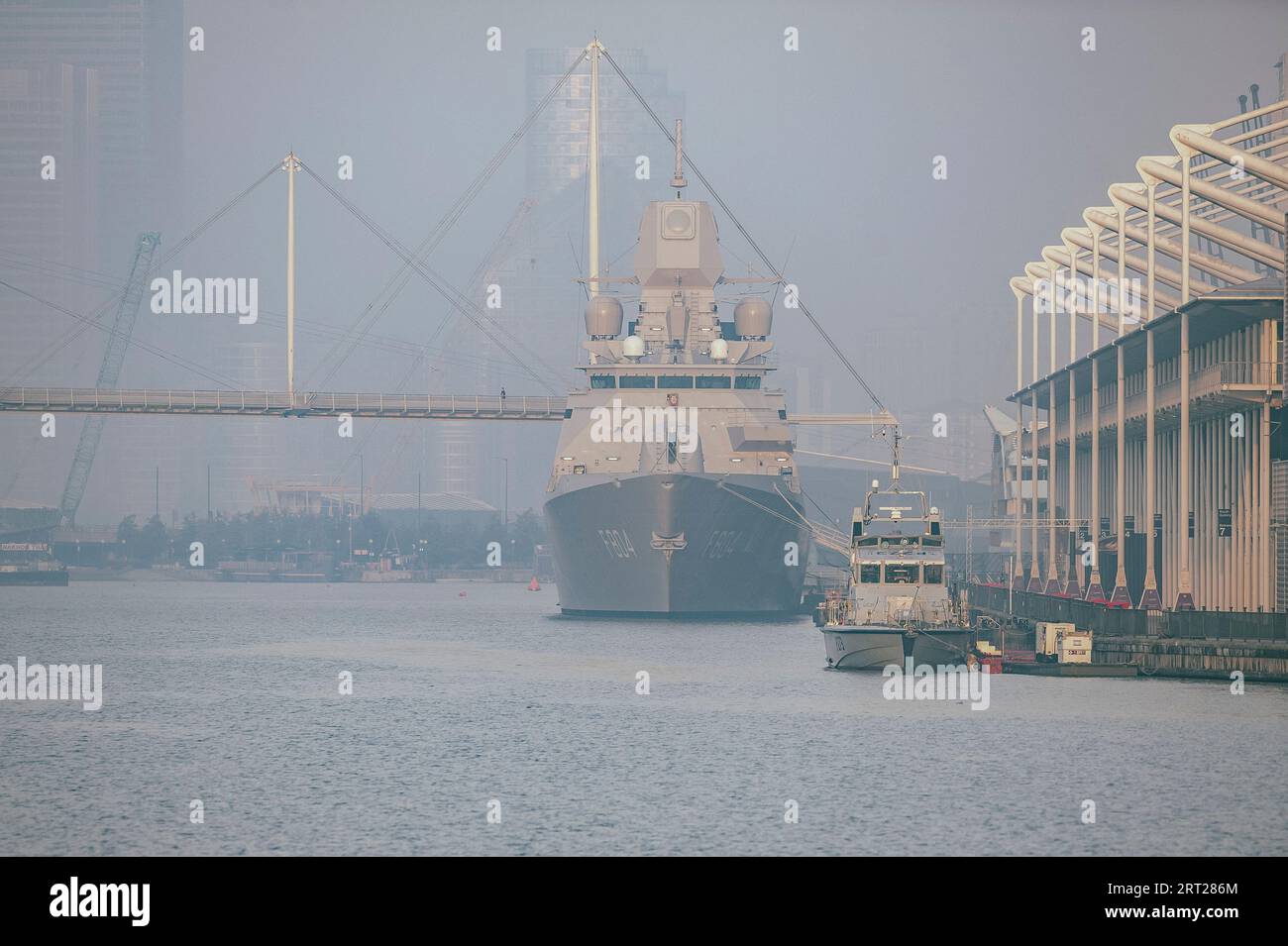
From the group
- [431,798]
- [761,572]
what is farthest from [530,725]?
[761,572]

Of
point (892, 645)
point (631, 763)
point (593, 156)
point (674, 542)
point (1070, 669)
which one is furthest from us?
point (593, 156)

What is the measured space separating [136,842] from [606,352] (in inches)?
3206

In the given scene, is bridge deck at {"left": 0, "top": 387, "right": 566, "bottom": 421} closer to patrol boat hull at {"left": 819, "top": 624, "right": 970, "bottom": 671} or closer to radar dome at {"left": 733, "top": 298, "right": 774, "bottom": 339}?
radar dome at {"left": 733, "top": 298, "right": 774, "bottom": 339}

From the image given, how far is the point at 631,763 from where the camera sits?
48.6 metres

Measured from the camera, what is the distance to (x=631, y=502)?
98500 millimetres

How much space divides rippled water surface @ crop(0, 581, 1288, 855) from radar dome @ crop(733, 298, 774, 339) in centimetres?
4288

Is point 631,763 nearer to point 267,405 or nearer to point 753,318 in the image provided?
point 753,318

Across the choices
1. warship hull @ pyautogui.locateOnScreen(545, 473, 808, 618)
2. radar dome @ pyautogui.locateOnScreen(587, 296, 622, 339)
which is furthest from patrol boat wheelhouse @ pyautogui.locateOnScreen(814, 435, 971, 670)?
radar dome @ pyautogui.locateOnScreen(587, 296, 622, 339)

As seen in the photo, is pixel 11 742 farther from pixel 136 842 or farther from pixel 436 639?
pixel 436 639

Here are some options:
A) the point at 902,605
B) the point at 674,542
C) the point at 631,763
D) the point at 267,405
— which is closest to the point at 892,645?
the point at 902,605

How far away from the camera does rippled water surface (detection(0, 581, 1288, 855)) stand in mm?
38438

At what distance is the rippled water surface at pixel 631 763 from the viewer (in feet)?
126

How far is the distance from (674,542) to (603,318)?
24.7m
